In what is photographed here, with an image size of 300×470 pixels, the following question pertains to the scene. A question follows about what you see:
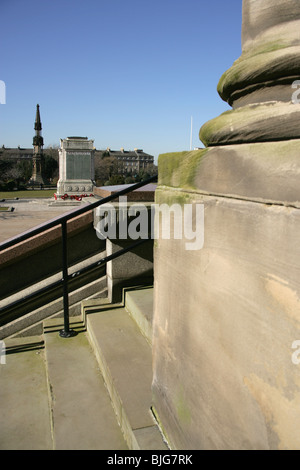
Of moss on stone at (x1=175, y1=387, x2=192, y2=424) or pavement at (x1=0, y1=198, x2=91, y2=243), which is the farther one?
pavement at (x1=0, y1=198, x2=91, y2=243)

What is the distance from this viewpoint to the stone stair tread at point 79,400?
1.98 metres

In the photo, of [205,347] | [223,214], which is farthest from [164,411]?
[223,214]

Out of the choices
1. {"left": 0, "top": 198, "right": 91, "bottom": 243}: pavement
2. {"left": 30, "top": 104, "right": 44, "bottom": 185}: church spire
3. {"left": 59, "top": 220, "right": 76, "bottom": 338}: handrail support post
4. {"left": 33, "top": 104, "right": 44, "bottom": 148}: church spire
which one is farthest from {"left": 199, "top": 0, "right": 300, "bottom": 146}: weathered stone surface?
{"left": 33, "top": 104, "right": 44, "bottom": 148}: church spire

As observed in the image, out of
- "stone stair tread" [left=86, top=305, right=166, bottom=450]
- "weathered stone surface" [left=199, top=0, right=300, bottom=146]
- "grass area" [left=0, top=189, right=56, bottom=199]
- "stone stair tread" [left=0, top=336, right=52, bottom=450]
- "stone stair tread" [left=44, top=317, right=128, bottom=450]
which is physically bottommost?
"stone stair tread" [left=0, top=336, right=52, bottom=450]

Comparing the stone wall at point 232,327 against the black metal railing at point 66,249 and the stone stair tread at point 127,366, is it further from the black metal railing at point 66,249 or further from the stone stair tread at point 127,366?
the black metal railing at point 66,249

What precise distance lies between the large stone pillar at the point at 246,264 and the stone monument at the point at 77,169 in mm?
23234

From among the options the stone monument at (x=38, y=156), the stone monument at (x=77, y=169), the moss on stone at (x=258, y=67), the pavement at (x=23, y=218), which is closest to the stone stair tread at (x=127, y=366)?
the moss on stone at (x=258, y=67)

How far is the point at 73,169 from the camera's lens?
2478 cm

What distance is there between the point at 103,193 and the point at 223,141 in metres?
2.71

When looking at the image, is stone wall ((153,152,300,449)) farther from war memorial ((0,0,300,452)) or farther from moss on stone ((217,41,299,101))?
moss on stone ((217,41,299,101))

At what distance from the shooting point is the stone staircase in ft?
6.52

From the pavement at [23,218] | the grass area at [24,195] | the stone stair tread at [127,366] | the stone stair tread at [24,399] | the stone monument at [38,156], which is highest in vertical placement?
the stone monument at [38,156]

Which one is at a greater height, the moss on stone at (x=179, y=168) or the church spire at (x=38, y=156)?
the church spire at (x=38, y=156)
